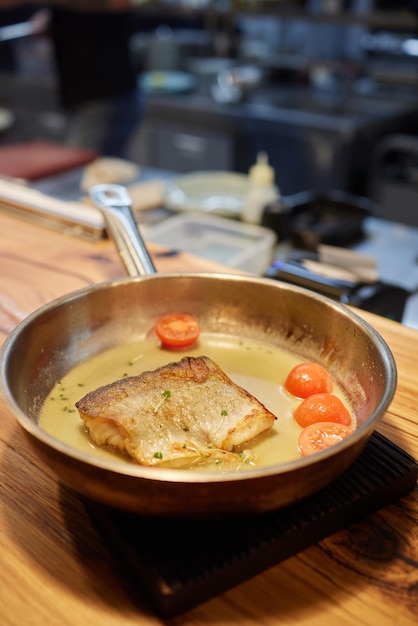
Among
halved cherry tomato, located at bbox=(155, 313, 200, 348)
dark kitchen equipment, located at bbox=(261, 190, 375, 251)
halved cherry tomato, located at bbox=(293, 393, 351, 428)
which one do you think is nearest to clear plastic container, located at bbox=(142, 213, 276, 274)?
dark kitchen equipment, located at bbox=(261, 190, 375, 251)

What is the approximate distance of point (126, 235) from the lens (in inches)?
53.1

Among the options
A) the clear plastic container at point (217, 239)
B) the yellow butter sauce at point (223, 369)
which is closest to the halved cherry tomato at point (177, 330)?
the yellow butter sauce at point (223, 369)

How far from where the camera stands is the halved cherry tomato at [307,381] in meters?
1.10

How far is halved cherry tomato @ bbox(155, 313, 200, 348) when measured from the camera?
1.25 m

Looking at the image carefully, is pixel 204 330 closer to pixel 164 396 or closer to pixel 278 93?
pixel 164 396

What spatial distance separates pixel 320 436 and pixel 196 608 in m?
0.33

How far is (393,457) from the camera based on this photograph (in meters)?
0.93

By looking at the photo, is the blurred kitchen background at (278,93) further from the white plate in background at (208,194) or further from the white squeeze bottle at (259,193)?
the white squeeze bottle at (259,193)

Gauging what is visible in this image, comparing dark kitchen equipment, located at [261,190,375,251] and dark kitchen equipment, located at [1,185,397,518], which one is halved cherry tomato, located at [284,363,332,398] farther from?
dark kitchen equipment, located at [261,190,375,251]

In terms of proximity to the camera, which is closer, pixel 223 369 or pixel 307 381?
pixel 307 381

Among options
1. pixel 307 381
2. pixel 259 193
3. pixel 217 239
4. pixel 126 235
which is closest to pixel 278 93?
pixel 259 193

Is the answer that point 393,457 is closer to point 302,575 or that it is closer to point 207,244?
point 302,575

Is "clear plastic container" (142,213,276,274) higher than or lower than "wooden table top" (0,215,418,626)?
lower

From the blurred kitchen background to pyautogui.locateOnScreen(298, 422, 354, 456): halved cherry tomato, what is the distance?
10.1 feet
